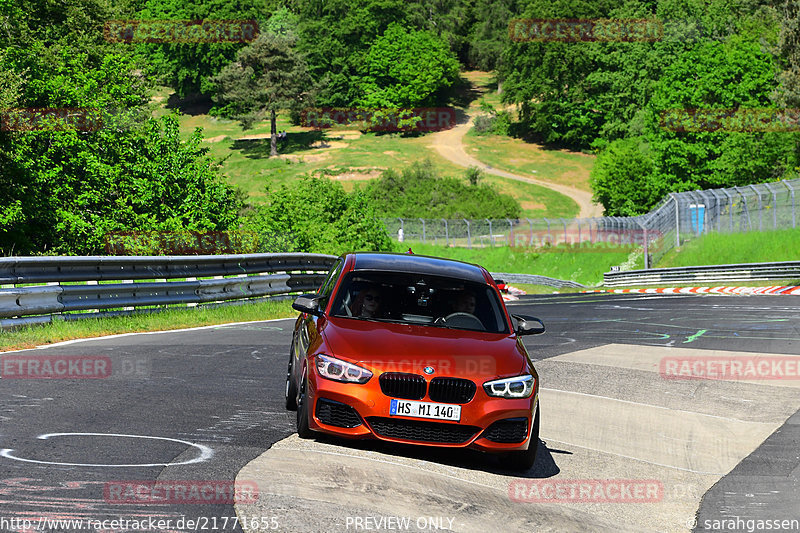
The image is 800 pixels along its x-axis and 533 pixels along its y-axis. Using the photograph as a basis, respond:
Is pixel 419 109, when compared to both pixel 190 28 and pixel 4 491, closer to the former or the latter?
pixel 190 28

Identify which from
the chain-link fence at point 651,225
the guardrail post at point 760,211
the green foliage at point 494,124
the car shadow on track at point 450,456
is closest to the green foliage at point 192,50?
the green foliage at point 494,124

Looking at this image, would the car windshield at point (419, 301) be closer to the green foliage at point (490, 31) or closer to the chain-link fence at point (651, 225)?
the chain-link fence at point (651, 225)

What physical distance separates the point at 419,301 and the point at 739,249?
42946 millimetres

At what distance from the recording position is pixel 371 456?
7.04m

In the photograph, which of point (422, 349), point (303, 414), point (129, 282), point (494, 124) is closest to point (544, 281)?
point (129, 282)

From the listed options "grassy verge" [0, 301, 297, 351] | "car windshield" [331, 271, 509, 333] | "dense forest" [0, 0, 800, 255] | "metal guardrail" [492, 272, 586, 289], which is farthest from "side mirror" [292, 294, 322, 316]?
"metal guardrail" [492, 272, 586, 289]

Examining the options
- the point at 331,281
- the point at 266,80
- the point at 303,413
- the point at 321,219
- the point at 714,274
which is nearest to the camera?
the point at 303,413

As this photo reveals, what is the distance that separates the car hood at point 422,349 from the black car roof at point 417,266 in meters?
0.75

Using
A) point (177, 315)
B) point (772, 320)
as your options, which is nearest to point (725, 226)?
point (772, 320)

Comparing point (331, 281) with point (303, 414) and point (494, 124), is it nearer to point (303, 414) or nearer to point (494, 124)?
point (303, 414)

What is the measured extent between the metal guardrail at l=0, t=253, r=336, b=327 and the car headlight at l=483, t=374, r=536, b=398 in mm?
8156

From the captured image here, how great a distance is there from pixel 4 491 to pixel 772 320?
19.5 metres

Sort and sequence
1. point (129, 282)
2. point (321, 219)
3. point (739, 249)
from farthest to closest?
point (321, 219), point (739, 249), point (129, 282)

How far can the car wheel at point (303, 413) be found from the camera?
7.29 metres
